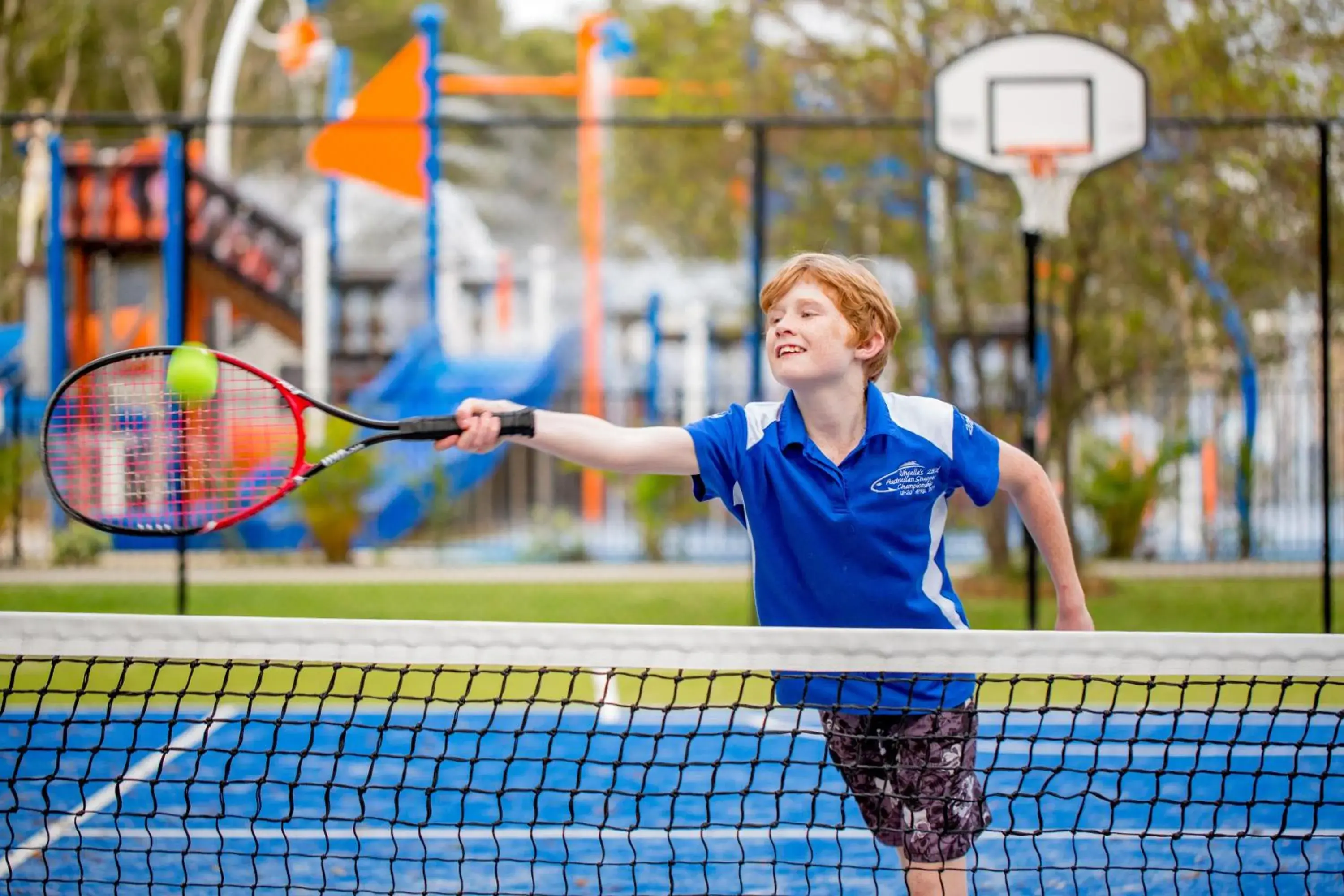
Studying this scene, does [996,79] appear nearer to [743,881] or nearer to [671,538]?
[743,881]

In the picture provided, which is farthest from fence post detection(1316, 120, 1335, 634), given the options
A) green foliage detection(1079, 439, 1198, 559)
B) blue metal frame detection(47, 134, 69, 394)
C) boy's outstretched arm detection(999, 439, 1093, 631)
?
blue metal frame detection(47, 134, 69, 394)

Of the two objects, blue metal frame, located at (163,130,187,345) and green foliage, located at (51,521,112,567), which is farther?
green foliage, located at (51,521,112,567)

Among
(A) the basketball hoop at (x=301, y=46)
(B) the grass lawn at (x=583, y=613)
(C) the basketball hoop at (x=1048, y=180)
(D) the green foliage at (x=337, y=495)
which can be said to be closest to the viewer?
(B) the grass lawn at (x=583, y=613)

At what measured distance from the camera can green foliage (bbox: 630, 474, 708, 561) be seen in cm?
1270

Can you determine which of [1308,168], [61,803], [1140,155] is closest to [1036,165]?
[1140,155]

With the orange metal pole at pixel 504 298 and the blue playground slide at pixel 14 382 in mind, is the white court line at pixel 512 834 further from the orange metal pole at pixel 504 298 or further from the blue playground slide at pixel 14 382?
the orange metal pole at pixel 504 298

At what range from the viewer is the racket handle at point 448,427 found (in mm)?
2697

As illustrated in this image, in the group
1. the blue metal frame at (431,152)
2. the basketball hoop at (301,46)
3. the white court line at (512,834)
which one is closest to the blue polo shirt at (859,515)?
the white court line at (512,834)

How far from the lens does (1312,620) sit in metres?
8.97

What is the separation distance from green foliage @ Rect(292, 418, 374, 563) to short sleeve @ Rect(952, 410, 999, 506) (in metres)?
9.35

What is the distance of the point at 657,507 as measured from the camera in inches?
515

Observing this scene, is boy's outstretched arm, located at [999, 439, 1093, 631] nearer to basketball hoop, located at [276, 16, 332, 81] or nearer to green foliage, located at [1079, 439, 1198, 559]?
green foliage, located at [1079, 439, 1198, 559]

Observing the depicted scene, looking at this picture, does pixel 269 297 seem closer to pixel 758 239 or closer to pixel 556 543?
pixel 556 543

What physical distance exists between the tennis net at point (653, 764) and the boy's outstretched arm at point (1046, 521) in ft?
0.49
